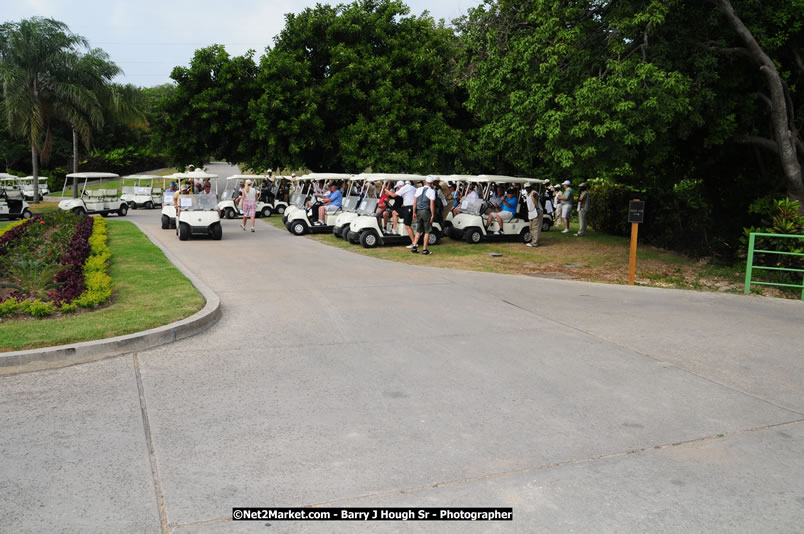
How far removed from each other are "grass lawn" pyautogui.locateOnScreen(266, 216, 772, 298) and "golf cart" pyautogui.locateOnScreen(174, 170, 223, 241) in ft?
9.48

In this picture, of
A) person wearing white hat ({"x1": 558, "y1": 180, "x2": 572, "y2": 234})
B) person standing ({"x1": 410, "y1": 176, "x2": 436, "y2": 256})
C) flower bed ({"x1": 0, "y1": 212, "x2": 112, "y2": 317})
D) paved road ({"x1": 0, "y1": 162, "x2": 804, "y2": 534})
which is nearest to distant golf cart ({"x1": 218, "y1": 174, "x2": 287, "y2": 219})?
flower bed ({"x1": 0, "y1": 212, "x2": 112, "y2": 317})

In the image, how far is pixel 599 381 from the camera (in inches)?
212

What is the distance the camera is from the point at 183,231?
1642cm

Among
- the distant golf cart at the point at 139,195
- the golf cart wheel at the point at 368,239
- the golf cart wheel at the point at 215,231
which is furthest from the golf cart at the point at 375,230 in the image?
the distant golf cart at the point at 139,195

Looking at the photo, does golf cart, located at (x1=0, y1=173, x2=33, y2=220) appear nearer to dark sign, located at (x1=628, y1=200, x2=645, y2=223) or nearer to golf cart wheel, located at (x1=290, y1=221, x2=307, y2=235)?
golf cart wheel, located at (x1=290, y1=221, x2=307, y2=235)

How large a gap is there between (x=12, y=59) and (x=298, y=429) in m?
34.5

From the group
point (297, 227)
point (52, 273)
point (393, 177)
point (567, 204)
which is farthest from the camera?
point (567, 204)

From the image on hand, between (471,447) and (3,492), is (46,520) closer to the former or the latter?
(3,492)

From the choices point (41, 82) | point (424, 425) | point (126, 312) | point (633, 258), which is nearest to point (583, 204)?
point (633, 258)

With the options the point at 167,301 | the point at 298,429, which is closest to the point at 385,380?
the point at 298,429

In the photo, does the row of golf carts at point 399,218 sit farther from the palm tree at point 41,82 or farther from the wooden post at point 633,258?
the palm tree at point 41,82

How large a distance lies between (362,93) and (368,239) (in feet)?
38.2

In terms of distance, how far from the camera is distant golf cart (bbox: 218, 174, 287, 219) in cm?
2501

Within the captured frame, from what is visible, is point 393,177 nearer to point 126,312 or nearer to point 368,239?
point 368,239
